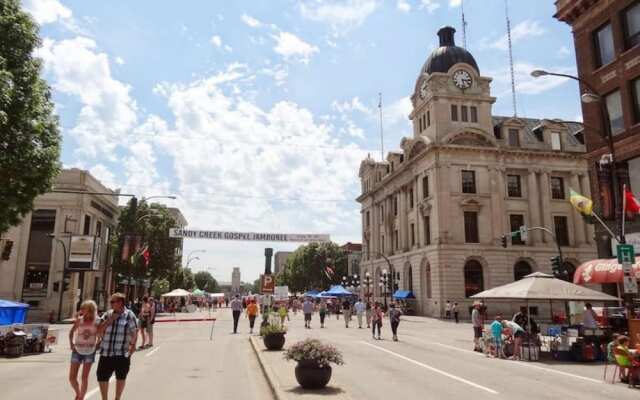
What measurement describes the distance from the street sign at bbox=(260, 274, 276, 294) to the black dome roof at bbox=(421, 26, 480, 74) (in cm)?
3794

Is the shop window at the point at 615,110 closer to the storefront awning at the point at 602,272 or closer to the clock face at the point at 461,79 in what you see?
the storefront awning at the point at 602,272

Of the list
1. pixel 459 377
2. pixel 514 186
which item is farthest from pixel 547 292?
pixel 514 186

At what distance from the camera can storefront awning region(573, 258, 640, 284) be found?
18.6m

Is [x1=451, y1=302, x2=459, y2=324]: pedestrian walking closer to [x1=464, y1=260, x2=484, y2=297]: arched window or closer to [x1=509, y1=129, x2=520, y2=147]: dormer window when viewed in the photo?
[x1=464, y1=260, x2=484, y2=297]: arched window

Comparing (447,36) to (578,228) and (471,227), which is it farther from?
(578,228)

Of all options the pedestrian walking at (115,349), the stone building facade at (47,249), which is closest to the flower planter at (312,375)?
the pedestrian walking at (115,349)

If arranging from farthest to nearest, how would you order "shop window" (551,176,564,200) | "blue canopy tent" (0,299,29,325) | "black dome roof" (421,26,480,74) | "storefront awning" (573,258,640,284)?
"black dome roof" (421,26,480,74) → "shop window" (551,176,564,200) → "storefront awning" (573,258,640,284) → "blue canopy tent" (0,299,29,325)

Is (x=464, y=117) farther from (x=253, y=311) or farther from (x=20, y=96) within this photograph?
(x=20, y=96)

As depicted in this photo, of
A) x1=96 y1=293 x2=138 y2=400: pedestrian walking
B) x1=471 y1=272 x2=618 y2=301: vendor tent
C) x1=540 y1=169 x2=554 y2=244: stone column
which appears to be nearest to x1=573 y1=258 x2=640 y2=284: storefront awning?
x1=471 y1=272 x2=618 y2=301: vendor tent

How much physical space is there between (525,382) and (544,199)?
4134cm

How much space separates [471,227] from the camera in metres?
47.1

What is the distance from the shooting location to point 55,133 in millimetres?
17016

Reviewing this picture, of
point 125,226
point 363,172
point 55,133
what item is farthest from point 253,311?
point 363,172

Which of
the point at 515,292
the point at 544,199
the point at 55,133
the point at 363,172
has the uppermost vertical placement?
the point at 363,172
